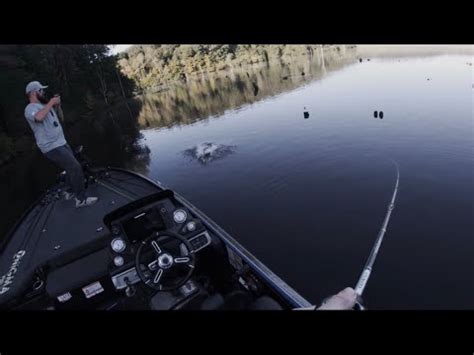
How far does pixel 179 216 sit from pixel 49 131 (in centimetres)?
379

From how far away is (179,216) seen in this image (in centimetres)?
484

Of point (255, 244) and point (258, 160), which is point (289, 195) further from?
point (258, 160)

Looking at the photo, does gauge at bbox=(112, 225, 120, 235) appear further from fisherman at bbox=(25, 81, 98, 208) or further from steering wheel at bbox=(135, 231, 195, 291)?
fisherman at bbox=(25, 81, 98, 208)

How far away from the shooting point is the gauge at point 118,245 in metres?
4.39

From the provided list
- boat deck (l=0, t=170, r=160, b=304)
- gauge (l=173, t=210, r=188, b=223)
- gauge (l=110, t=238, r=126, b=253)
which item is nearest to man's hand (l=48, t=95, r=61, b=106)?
boat deck (l=0, t=170, r=160, b=304)

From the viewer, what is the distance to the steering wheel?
159 inches

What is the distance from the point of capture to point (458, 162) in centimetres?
1206

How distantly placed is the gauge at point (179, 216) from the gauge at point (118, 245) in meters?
0.80

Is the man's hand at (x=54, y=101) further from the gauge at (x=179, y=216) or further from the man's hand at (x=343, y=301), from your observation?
the man's hand at (x=343, y=301)

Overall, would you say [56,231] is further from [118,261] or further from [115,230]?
[118,261]

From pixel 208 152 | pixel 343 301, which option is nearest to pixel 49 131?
pixel 343 301

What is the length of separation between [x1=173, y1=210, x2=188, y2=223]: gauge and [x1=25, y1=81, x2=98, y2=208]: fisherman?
3.40m
